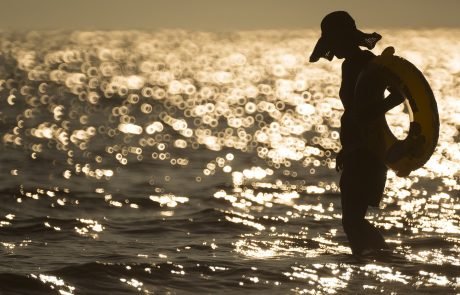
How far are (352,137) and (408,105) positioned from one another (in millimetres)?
596

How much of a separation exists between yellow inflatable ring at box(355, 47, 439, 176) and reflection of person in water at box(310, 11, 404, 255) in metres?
0.11

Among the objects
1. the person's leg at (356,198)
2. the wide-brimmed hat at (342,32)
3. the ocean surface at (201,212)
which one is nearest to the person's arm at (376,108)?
the person's leg at (356,198)

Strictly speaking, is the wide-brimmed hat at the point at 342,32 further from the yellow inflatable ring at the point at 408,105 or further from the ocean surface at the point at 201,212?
the ocean surface at the point at 201,212

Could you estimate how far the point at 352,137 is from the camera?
11.9m

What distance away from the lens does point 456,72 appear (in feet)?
311

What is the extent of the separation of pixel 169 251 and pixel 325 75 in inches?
2925

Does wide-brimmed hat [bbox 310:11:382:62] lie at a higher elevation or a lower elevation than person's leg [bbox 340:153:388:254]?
higher

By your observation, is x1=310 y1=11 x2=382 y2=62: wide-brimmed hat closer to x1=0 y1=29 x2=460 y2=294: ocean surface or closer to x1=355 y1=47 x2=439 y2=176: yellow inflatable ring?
x1=355 y1=47 x2=439 y2=176: yellow inflatable ring

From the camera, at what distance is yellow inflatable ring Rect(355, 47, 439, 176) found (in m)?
11.8

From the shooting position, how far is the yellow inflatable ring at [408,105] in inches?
463

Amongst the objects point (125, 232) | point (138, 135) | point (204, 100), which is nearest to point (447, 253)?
point (125, 232)

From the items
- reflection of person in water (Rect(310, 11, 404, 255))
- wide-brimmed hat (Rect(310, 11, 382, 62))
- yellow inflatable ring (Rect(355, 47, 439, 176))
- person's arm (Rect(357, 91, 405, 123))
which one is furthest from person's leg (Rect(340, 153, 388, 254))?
wide-brimmed hat (Rect(310, 11, 382, 62))

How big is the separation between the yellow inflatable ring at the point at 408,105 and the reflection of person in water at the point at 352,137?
111 millimetres

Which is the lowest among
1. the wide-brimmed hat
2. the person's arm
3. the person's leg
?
the person's leg
